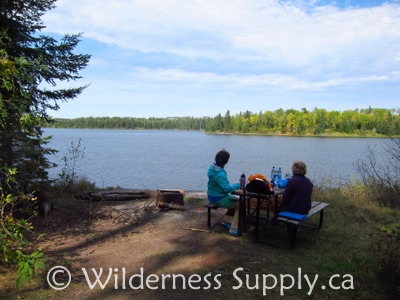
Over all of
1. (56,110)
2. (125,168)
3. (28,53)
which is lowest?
(125,168)

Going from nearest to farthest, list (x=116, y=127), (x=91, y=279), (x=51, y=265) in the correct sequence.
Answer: (x=91, y=279), (x=51, y=265), (x=116, y=127)

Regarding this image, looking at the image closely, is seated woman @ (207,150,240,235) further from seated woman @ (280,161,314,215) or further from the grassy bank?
seated woman @ (280,161,314,215)

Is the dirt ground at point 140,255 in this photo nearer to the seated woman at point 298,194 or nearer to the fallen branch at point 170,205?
the fallen branch at point 170,205

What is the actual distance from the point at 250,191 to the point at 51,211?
12.2 feet

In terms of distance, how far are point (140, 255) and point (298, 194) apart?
250cm

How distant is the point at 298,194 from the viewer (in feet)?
16.7

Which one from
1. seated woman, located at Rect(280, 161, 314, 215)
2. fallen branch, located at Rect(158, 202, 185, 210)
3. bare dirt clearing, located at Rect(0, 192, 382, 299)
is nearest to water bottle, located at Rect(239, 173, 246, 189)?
seated woman, located at Rect(280, 161, 314, 215)

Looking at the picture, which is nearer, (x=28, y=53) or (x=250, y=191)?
(x=250, y=191)

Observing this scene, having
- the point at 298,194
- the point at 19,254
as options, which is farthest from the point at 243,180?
the point at 19,254

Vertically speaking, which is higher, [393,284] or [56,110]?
[56,110]

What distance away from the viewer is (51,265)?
398cm

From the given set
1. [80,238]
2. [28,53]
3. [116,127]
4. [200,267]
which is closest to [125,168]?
[28,53]

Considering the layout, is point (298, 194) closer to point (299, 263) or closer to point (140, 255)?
point (299, 263)

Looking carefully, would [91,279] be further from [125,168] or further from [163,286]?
[125,168]
